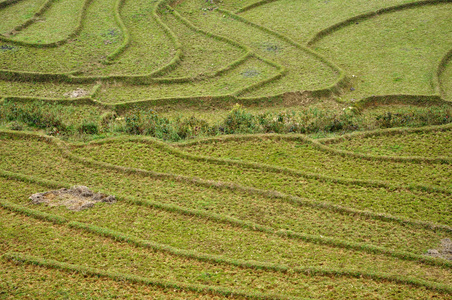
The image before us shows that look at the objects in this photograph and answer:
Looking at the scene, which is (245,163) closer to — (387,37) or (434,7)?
(387,37)

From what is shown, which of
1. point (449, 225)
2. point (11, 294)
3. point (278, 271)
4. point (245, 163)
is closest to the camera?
point (11, 294)

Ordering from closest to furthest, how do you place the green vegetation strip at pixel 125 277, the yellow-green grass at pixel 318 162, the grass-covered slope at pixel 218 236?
1. the green vegetation strip at pixel 125 277
2. the grass-covered slope at pixel 218 236
3. the yellow-green grass at pixel 318 162

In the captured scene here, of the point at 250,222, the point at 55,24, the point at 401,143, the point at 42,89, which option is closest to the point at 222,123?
the point at 250,222

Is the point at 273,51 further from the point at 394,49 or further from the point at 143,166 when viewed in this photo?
the point at 143,166

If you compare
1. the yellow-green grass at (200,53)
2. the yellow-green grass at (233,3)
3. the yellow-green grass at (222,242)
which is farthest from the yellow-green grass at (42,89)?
the yellow-green grass at (233,3)

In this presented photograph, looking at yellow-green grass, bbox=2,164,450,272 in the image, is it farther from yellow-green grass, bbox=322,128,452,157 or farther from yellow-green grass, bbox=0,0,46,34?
yellow-green grass, bbox=0,0,46,34

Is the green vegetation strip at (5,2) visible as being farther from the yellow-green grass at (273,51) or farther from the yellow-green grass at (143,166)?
the yellow-green grass at (143,166)

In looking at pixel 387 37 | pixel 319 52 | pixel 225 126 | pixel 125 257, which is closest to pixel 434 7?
pixel 387 37
